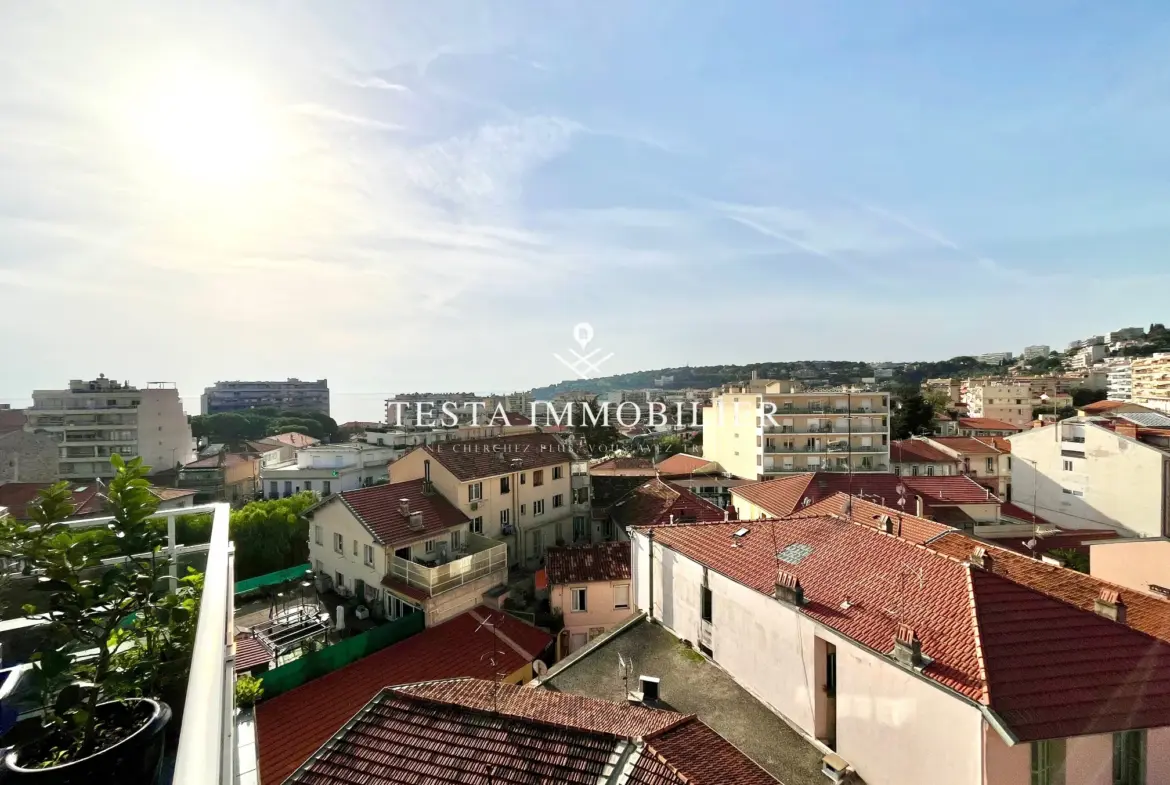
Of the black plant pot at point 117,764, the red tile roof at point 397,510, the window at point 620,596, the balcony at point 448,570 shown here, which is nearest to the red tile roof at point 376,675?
the balcony at point 448,570

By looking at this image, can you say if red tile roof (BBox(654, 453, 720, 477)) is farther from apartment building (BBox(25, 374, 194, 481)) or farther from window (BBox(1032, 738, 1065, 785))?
apartment building (BBox(25, 374, 194, 481))

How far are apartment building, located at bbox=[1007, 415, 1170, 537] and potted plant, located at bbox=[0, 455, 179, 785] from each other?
1449 inches

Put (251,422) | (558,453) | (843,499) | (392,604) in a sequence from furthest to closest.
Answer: (251,422) → (558,453) → (843,499) → (392,604)

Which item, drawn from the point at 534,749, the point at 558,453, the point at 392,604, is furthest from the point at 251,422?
the point at 534,749

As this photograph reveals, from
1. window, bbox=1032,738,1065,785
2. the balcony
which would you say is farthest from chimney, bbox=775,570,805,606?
the balcony

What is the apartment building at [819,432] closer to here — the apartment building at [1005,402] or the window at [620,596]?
the window at [620,596]

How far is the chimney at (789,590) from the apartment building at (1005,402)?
254 feet

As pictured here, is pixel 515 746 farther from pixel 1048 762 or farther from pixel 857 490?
pixel 857 490

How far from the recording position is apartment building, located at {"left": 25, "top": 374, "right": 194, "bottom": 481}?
4572 cm

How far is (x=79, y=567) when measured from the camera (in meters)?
2.75

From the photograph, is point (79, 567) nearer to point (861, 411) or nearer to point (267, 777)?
point (267, 777)

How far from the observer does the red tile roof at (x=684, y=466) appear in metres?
39.5

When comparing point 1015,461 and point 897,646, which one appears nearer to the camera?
point 897,646

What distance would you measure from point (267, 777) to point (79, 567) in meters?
10.9
